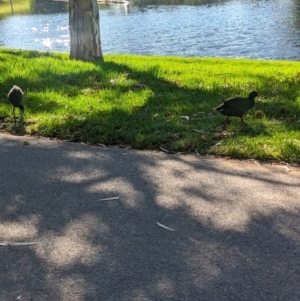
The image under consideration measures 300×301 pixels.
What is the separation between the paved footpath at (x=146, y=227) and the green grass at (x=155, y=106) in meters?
0.37

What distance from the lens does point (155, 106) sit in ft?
20.7

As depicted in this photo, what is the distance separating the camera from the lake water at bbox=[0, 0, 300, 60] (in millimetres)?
20375

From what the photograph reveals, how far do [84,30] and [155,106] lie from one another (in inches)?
175

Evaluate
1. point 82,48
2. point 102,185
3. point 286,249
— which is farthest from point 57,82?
point 286,249

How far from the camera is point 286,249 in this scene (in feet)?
10.2

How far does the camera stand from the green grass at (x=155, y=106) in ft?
16.6

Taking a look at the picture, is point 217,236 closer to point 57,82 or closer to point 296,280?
point 296,280

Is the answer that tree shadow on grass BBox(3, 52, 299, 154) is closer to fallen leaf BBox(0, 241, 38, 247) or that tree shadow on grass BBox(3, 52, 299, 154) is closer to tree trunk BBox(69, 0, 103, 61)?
fallen leaf BBox(0, 241, 38, 247)

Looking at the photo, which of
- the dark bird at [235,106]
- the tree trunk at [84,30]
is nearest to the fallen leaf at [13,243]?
the dark bird at [235,106]

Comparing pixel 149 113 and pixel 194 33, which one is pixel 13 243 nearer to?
pixel 149 113

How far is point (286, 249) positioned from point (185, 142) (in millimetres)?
2120

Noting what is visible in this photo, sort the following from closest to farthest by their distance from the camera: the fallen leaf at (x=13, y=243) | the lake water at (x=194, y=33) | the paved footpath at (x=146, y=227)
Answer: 1. the paved footpath at (x=146, y=227)
2. the fallen leaf at (x=13, y=243)
3. the lake water at (x=194, y=33)

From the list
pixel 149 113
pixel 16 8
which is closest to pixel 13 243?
pixel 149 113

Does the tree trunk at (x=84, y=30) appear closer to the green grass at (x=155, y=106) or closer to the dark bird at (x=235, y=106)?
the green grass at (x=155, y=106)
